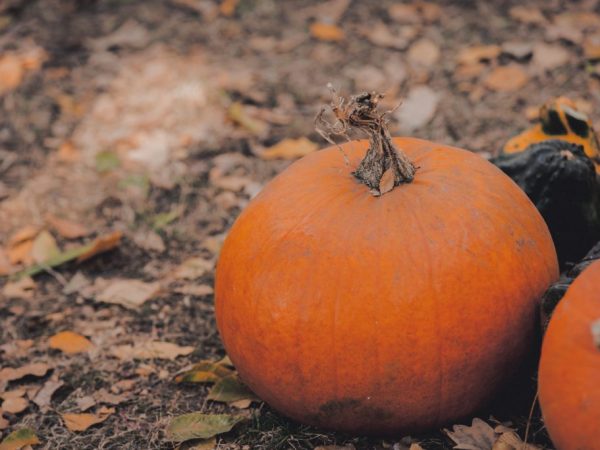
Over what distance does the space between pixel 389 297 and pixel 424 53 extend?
3253mm

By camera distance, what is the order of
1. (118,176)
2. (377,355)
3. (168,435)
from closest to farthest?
(377,355), (168,435), (118,176)

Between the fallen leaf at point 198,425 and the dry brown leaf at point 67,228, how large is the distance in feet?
5.27

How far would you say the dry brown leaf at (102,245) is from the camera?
3451 millimetres

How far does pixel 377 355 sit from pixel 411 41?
11.4 ft

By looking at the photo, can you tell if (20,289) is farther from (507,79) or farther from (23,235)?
(507,79)

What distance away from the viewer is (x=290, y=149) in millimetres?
4180

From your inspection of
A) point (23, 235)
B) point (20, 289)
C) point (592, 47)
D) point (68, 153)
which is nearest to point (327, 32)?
point (592, 47)

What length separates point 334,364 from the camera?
6.73 ft

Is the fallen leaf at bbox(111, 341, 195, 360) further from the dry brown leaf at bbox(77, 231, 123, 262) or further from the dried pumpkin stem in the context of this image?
the dried pumpkin stem

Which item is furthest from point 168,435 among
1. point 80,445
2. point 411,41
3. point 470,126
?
point 411,41

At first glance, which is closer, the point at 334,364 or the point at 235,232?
the point at 334,364

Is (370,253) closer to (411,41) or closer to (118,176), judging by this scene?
(118,176)

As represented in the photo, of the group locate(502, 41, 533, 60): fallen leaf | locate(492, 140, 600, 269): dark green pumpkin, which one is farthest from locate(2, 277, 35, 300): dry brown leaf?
locate(502, 41, 533, 60): fallen leaf

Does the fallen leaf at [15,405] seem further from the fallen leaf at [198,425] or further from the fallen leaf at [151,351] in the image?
the fallen leaf at [198,425]
